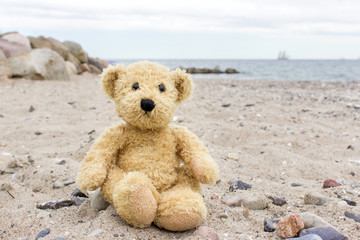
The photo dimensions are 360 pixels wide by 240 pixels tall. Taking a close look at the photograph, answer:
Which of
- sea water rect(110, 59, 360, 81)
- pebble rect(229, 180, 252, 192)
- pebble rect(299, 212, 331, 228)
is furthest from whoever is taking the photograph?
sea water rect(110, 59, 360, 81)

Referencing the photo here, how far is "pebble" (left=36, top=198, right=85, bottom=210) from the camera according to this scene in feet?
7.69

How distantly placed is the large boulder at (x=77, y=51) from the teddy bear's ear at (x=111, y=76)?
1513 centimetres

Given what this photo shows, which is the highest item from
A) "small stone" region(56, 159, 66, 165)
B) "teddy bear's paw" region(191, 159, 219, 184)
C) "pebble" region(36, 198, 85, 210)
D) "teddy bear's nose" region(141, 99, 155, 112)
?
"teddy bear's nose" region(141, 99, 155, 112)

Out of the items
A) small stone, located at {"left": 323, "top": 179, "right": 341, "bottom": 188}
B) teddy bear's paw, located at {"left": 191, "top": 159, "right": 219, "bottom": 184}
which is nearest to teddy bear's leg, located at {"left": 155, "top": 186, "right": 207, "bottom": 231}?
teddy bear's paw, located at {"left": 191, "top": 159, "right": 219, "bottom": 184}

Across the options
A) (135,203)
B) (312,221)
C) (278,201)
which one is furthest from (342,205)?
(135,203)

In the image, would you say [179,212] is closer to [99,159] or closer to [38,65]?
[99,159]

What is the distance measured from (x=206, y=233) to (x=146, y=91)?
36.9 inches

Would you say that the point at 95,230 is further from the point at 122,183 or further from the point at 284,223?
the point at 284,223

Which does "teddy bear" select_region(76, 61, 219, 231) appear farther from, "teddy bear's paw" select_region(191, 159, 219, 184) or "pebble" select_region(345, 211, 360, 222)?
"pebble" select_region(345, 211, 360, 222)

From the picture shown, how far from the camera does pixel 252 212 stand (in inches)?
92.0

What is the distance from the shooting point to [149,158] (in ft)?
7.03

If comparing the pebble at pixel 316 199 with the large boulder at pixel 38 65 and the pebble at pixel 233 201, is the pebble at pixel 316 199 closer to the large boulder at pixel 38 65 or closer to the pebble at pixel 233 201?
the pebble at pixel 233 201

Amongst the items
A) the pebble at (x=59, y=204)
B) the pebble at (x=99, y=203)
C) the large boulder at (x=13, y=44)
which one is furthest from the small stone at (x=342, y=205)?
the large boulder at (x=13, y=44)

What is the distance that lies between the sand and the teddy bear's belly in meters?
0.30
